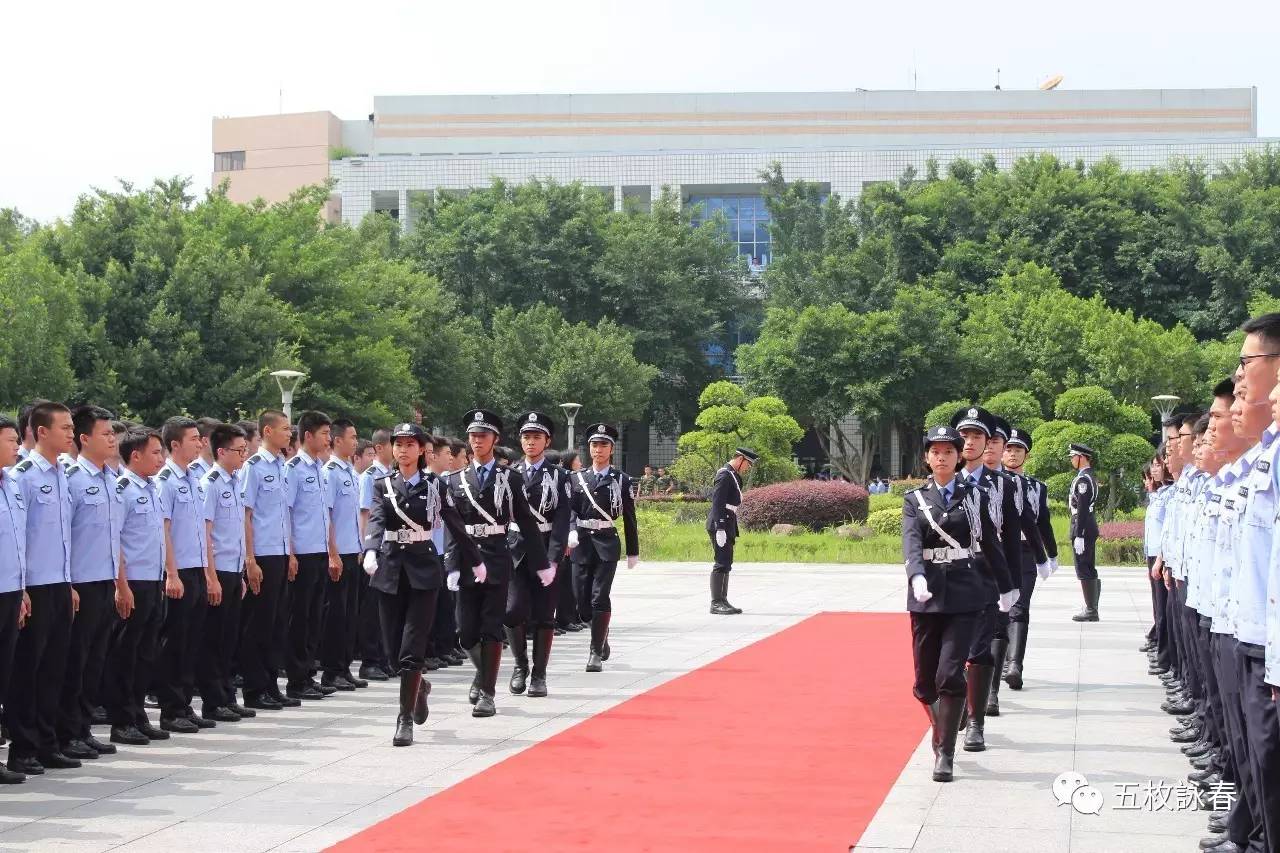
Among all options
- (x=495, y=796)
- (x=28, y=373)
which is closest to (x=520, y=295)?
(x=28, y=373)

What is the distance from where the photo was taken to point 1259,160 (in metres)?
50.2

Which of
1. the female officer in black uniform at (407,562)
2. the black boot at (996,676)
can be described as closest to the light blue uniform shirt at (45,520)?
the female officer in black uniform at (407,562)

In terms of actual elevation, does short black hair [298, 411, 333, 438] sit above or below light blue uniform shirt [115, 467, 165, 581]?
above

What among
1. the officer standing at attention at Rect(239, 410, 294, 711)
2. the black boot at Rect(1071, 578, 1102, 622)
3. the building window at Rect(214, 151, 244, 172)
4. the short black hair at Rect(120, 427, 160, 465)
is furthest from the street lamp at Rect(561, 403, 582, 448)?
the building window at Rect(214, 151, 244, 172)

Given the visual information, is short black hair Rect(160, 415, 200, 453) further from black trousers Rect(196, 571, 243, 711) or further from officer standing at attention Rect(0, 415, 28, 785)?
officer standing at attention Rect(0, 415, 28, 785)

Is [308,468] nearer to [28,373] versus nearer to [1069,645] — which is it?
[1069,645]

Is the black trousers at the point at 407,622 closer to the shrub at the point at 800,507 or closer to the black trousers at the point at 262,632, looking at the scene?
the black trousers at the point at 262,632

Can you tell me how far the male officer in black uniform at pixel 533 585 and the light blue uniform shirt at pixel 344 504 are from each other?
1327mm

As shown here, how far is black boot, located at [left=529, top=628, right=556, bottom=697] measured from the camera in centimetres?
1101

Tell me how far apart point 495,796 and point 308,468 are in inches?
173

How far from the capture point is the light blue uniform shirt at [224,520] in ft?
33.6

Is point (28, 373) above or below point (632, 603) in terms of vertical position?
above

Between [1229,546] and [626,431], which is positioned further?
[626,431]

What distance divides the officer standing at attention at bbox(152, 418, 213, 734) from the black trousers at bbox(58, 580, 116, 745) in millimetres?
577
